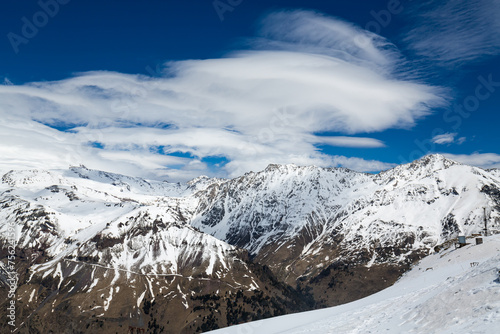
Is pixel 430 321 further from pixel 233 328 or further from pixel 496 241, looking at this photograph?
pixel 496 241

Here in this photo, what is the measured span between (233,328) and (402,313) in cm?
1595

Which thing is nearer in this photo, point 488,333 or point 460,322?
point 488,333

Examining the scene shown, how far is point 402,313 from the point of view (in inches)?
854

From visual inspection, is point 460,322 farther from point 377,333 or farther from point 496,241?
point 496,241

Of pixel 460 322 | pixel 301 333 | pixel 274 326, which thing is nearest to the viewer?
pixel 460 322

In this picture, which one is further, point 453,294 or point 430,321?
point 453,294

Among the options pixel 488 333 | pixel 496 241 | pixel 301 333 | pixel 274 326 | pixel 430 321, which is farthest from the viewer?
pixel 496 241

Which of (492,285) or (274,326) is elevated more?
(492,285)

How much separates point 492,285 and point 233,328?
Answer: 835 inches

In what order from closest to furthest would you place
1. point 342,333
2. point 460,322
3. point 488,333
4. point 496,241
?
point 488,333
point 460,322
point 342,333
point 496,241

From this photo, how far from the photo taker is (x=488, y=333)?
14023 mm

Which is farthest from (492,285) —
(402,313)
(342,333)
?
(342,333)

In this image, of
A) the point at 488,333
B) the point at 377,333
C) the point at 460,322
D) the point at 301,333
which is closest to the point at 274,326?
the point at 301,333

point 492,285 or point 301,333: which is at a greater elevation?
point 492,285
